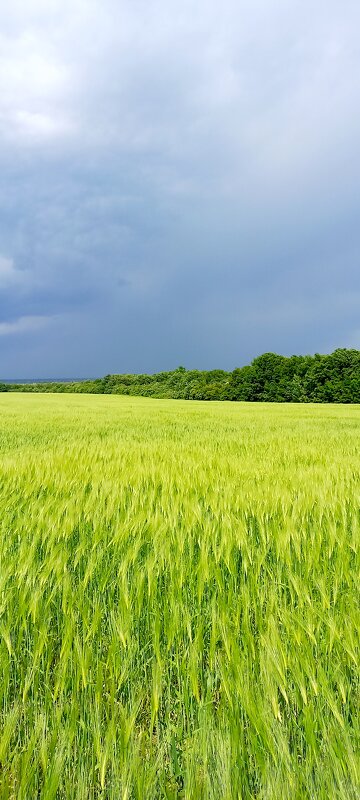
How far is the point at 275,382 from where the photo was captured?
44000 millimetres

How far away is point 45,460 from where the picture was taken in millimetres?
3416

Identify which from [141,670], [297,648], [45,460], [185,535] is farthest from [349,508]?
[45,460]

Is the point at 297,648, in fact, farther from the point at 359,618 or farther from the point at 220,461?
the point at 220,461

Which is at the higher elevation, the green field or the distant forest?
the distant forest

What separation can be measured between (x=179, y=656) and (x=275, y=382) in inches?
1741

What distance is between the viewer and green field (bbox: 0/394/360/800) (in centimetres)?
77

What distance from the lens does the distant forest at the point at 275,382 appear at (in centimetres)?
3925

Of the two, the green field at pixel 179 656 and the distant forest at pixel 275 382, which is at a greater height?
the distant forest at pixel 275 382

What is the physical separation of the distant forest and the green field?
4006cm

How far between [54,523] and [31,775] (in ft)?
3.43

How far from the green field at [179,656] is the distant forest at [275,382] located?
40063 millimetres

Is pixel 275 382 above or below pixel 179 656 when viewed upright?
above

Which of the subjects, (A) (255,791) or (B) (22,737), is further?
(B) (22,737)

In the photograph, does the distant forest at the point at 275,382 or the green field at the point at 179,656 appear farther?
the distant forest at the point at 275,382
